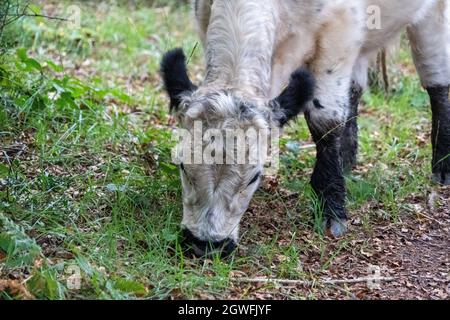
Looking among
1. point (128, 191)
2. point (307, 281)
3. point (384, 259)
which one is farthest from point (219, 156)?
point (384, 259)

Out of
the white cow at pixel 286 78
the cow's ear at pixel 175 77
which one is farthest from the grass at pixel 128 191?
the cow's ear at pixel 175 77

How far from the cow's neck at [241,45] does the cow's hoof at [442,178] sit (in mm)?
2645

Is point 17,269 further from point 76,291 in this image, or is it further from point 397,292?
point 397,292

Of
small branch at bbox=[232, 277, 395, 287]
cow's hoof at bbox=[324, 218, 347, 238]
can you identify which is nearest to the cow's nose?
small branch at bbox=[232, 277, 395, 287]

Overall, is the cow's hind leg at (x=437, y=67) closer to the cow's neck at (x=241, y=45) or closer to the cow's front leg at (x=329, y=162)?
the cow's front leg at (x=329, y=162)

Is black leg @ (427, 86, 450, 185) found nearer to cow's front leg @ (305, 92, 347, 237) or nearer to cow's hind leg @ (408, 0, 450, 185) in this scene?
cow's hind leg @ (408, 0, 450, 185)

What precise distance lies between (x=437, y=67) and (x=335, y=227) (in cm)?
234

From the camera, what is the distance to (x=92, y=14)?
38.1 feet

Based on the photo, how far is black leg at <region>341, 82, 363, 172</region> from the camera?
7810mm

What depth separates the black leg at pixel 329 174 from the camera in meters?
6.50

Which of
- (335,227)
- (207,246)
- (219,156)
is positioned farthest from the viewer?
(335,227)

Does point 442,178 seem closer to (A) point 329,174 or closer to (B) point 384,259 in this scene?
(A) point 329,174

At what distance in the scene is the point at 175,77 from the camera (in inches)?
215
